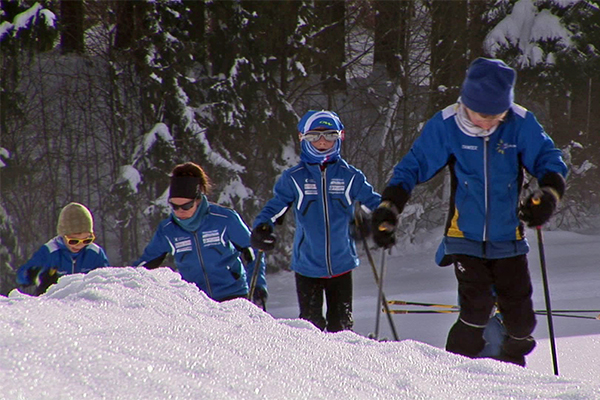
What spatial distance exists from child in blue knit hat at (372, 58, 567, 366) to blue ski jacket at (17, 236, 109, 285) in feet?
7.70

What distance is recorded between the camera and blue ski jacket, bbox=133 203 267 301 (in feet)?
15.0

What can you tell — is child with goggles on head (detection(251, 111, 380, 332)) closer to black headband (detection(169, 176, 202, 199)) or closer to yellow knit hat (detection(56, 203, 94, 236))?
black headband (detection(169, 176, 202, 199))

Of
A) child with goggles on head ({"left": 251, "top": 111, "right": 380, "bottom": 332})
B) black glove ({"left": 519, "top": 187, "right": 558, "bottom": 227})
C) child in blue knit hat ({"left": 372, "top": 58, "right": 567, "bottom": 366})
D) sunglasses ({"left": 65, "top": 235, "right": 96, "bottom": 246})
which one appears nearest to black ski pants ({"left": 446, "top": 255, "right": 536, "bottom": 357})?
child in blue knit hat ({"left": 372, "top": 58, "right": 567, "bottom": 366})

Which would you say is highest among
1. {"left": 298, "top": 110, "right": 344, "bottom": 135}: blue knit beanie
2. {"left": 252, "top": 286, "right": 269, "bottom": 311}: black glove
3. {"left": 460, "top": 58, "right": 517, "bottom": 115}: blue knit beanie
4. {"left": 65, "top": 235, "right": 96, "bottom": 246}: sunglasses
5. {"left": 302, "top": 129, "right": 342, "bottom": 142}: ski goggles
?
{"left": 460, "top": 58, "right": 517, "bottom": 115}: blue knit beanie

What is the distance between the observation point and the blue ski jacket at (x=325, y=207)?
175 inches

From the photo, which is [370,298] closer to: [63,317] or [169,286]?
[169,286]

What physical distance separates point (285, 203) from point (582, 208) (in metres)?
9.21

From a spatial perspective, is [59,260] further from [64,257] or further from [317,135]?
[317,135]

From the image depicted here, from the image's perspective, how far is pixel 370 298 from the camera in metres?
7.71

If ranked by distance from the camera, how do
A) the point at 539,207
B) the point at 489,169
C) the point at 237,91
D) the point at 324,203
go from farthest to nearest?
the point at 237,91
the point at 324,203
the point at 489,169
the point at 539,207

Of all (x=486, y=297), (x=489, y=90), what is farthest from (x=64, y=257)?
(x=489, y=90)

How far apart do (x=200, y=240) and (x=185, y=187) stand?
0.35 meters

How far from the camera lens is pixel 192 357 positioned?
5.00ft

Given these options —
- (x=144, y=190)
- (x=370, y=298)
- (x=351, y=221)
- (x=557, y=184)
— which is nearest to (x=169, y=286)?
(x=557, y=184)
